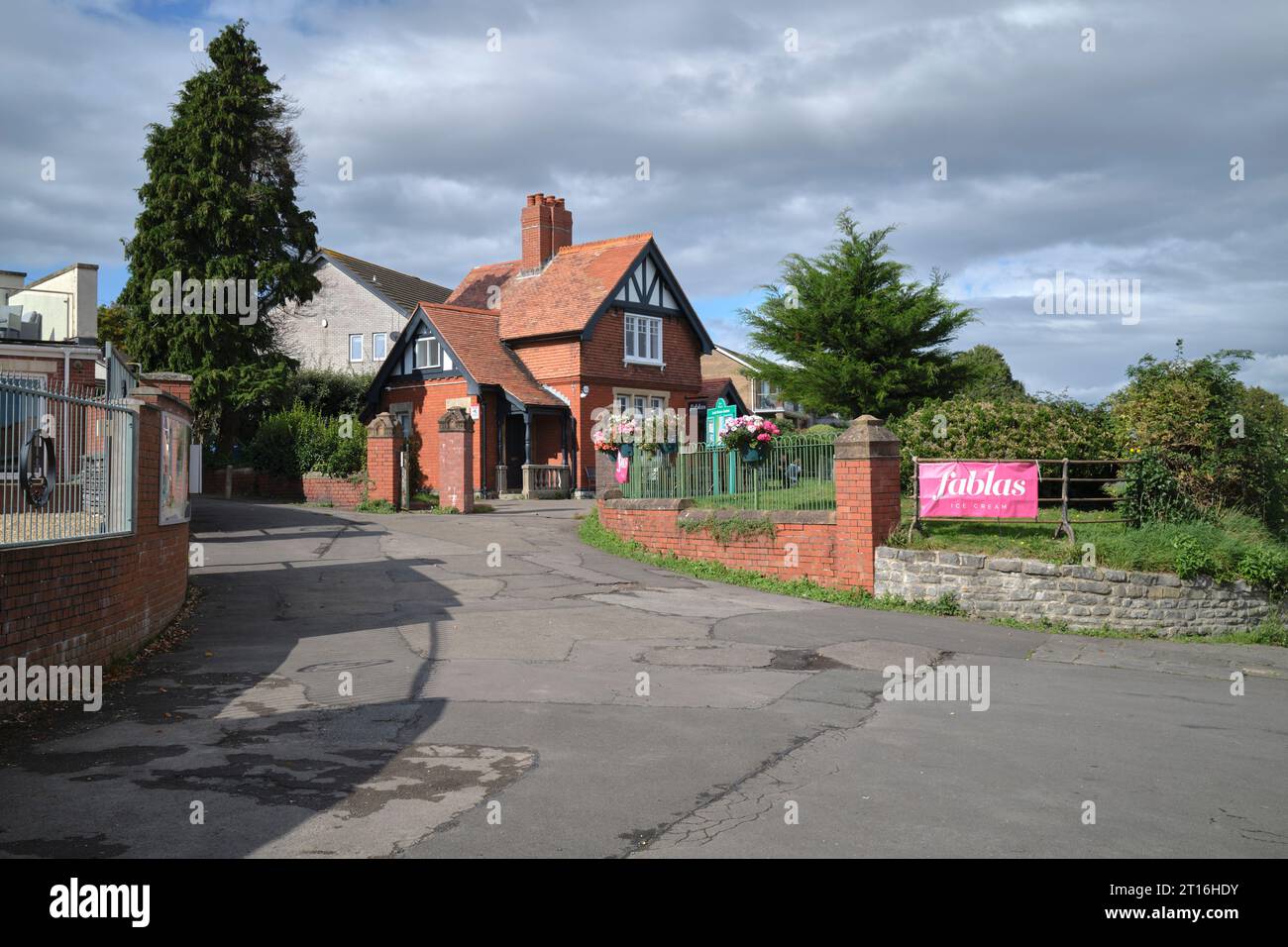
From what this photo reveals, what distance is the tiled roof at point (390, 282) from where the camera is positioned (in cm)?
4391

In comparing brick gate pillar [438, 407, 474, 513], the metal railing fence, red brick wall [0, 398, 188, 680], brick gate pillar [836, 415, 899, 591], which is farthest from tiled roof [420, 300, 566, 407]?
the metal railing fence

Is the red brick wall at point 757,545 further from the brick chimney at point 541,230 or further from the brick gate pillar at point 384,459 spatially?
the brick chimney at point 541,230

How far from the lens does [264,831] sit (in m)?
4.97

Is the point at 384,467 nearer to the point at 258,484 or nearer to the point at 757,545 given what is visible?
the point at 258,484

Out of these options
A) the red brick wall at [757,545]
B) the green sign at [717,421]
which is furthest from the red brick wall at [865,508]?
the green sign at [717,421]

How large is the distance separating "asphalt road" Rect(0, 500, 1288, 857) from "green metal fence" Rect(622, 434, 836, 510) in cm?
254

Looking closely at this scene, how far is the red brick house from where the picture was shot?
31.4 meters

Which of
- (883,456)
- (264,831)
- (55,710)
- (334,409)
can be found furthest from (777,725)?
(334,409)

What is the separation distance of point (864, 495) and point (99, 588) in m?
9.42

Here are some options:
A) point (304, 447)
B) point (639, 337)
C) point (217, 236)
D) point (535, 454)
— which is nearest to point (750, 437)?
point (304, 447)

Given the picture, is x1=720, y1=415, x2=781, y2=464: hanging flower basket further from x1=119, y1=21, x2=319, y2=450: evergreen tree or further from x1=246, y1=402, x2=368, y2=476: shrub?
x1=119, y1=21, x2=319, y2=450: evergreen tree

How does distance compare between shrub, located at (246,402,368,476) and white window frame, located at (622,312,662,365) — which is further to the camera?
white window frame, located at (622,312,662,365)

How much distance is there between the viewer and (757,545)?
15.3m
